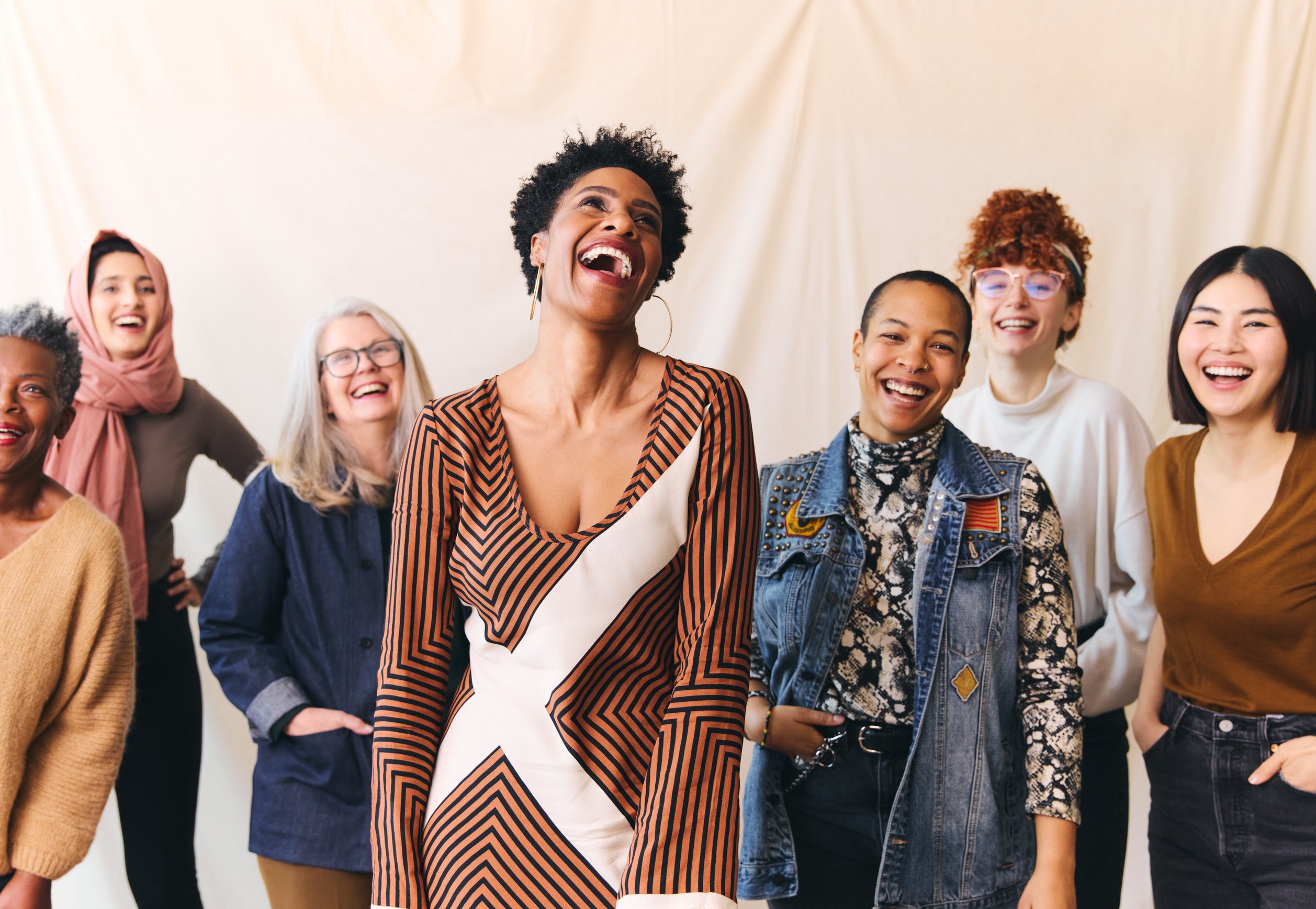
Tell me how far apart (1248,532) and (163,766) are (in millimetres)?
2721

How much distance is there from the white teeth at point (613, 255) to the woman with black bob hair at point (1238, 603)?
51.0 inches

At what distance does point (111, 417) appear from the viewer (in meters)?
2.89

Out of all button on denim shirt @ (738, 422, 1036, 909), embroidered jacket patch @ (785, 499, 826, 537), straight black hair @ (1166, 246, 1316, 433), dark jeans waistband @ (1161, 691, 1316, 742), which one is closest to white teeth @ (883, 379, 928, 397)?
button on denim shirt @ (738, 422, 1036, 909)

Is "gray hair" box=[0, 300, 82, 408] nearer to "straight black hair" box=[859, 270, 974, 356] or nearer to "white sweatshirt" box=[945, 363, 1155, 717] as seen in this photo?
"straight black hair" box=[859, 270, 974, 356]

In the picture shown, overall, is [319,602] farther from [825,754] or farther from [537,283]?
[825,754]

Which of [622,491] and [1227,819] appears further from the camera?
[1227,819]

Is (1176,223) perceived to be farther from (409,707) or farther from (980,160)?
(409,707)

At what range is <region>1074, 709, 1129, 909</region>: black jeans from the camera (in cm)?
248

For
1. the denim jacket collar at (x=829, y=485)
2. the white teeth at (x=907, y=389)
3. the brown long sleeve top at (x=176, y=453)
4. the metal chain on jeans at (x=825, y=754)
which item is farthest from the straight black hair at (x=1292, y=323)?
the brown long sleeve top at (x=176, y=453)

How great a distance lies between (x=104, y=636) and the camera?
2080 mm

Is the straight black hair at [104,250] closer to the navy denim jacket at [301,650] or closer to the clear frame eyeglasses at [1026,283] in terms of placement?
the navy denim jacket at [301,650]

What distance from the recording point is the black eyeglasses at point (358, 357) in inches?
96.0

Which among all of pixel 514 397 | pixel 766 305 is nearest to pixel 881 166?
pixel 766 305

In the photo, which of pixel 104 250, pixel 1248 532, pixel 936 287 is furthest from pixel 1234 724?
pixel 104 250
